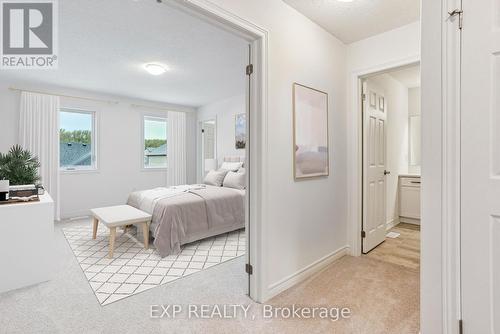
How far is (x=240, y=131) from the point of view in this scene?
5234mm

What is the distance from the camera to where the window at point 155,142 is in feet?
18.7

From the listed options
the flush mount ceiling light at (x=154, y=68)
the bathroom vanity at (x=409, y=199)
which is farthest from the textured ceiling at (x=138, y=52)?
the bathroom vanity at (x=409, y=199)

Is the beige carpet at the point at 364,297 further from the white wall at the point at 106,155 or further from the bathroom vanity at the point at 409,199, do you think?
the white wall at the point at 106,155

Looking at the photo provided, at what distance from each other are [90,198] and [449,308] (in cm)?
548

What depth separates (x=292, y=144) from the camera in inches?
86.4

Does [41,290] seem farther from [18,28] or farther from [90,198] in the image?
[90,198]

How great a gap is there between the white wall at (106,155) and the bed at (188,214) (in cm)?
156

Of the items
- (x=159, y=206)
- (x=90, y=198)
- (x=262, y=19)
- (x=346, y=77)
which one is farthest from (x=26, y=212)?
(x=346, y=77)

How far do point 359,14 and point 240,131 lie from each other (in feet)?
10.6

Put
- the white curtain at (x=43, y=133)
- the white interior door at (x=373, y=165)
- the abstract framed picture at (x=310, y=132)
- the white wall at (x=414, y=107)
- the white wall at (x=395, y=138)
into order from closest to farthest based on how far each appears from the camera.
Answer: the abstract framed picture at (x=310, y=132) < the white interior door at (x=373, y=165) < the white wall at (x=395, y=138) < the white curtain at (x=43, y=133) < the white wall at (x=414, y=107)

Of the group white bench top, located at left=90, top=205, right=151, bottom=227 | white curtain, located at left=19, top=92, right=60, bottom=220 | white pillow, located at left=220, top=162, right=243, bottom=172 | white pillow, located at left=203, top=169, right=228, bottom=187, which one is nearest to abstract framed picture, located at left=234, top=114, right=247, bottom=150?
white pillow, located at left=220, top=162, right=243, bottom=172

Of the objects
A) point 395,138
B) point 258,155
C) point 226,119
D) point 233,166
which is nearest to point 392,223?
point 395,138

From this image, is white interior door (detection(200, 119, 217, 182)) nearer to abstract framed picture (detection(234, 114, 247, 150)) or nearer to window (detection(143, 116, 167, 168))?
window (detection(143, 116, 167, 168))

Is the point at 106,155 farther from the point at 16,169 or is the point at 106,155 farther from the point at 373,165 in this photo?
the point at 373,165
